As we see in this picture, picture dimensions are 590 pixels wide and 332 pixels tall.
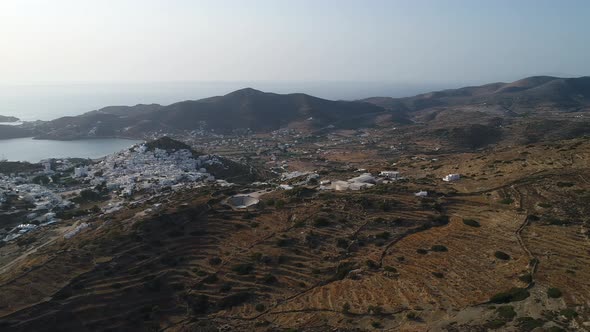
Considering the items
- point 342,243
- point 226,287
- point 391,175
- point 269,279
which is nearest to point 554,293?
point 342,243

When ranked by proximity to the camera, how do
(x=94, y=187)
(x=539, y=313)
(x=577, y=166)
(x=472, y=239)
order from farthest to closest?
(x=94, y=187), (x=577, y=166), (x=472, y=239), (x=539, y=313)

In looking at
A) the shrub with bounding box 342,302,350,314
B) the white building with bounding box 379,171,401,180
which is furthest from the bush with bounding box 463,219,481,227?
the white building with bounding box 379,171,401,180

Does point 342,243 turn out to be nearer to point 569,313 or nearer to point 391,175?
point 569,313

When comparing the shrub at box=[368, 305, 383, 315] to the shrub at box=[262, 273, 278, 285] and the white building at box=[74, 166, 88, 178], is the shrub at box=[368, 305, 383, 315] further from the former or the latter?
the white building at box=[74, 166, 88, 178]

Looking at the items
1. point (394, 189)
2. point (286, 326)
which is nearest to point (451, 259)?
point (286, 326)

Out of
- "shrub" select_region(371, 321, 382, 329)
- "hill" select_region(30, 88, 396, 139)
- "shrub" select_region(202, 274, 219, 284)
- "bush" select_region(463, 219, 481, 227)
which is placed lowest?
"shrub" select_region(202, 274, 219, 284)

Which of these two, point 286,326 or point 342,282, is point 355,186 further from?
point 286,326
